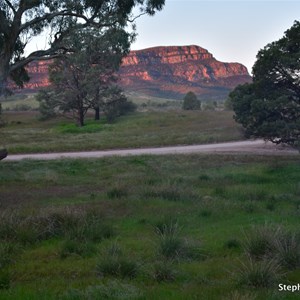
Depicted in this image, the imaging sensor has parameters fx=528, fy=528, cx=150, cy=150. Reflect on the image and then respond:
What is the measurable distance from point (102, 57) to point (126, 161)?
241 inches

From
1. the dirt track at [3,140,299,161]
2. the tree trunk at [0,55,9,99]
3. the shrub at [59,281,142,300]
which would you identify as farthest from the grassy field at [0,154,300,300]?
the dirt track at [3,140,299,161]

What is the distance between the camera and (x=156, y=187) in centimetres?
1469

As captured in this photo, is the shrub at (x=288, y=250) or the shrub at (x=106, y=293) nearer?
the shrub at (x=106, y=293)

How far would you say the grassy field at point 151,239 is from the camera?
6309 millimetres

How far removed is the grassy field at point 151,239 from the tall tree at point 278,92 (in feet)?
18.8

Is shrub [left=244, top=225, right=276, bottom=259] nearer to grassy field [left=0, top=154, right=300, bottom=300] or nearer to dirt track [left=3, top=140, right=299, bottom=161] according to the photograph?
grassy field [left=0, top=154, right=300, bottom=300]

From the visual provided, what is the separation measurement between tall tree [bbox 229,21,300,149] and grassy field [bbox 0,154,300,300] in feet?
18.8

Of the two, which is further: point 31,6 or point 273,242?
point 31,6

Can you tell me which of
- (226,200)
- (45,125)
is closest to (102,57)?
(226,200)

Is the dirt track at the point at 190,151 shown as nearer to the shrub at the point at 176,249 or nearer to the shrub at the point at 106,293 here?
the shrub at the point at 176,249

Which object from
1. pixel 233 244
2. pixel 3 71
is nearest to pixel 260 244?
pixel 233 244

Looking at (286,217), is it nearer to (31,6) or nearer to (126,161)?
(31,6)

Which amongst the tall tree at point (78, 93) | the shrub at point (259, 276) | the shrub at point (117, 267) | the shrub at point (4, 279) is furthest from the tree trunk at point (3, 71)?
the tall tree at point (78, 93)

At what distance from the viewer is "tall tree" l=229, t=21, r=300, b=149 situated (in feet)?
73.7
